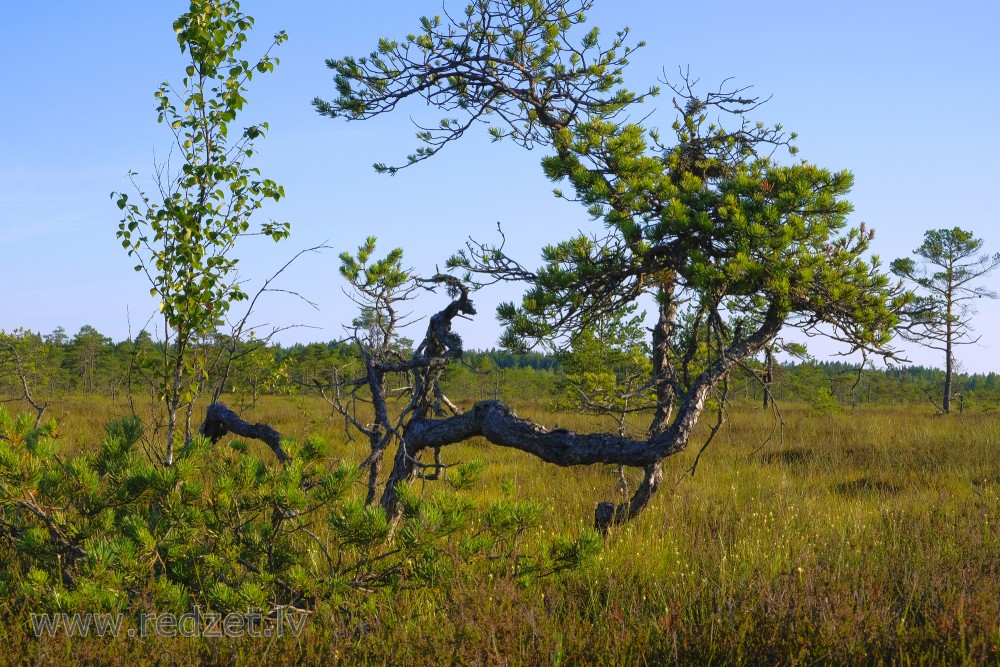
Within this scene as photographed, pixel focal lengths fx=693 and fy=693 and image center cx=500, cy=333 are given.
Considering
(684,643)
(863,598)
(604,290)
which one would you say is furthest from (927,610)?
(604,290)

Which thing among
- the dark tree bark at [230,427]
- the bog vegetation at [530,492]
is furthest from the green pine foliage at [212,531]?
the dark tree bark at [230,427]

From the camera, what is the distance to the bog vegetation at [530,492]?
3.45 meters

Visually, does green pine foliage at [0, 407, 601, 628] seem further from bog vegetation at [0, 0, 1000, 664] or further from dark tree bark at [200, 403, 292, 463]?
dark tree bark at [200, 403, 292, 463]

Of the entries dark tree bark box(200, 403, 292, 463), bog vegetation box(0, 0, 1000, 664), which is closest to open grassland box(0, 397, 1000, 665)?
bog vegetation box(0, 0, 1000, 664)

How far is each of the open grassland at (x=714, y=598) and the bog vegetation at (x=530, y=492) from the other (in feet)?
0.09

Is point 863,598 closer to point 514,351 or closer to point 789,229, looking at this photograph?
point 789,229

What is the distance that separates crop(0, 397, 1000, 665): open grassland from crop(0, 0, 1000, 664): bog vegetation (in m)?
0.03

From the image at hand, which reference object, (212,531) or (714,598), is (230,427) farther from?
(714,598)

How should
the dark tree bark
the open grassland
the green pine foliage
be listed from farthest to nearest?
the dark tree bark
the green pine foliage
the open grassland

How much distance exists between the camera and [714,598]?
409 centimetres

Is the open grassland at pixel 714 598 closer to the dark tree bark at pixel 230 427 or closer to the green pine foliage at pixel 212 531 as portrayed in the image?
the green pine foliage at pixel 212 531

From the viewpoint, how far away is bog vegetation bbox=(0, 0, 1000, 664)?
3445mm

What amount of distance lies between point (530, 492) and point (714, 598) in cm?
417

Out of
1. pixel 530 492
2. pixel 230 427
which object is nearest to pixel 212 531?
pixel 230 427
